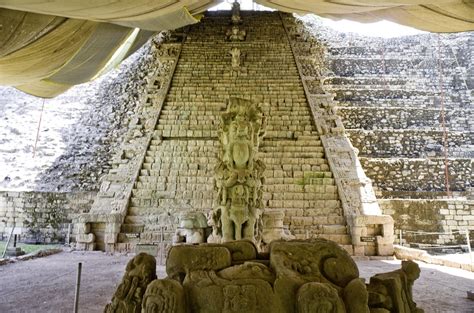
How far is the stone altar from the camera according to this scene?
233 centimetres

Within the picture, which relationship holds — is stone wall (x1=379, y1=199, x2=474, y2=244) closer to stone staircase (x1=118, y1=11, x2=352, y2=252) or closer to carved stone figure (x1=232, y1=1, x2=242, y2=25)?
stone staircase (x1=118, y1=11, x2=352, y2=252)

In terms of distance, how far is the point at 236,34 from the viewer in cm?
1881

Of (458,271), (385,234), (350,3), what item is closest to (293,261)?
(350,3)

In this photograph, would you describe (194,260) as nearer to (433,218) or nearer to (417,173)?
(433,218)

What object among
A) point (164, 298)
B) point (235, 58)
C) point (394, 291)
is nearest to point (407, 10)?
point (394, 291)

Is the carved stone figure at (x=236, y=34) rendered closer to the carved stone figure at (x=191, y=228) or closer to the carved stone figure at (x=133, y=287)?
the carved stone figure at (x=191, y=228)

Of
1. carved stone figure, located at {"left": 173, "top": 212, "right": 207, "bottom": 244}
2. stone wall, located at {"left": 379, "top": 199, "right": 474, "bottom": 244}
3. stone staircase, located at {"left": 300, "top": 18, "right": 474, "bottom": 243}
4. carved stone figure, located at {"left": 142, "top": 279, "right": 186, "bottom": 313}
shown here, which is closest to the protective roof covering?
carved stone figure, located at {"left": 142, "top": 279, "right": 186, "bottom": 313}

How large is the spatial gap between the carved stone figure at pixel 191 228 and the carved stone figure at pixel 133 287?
13.9 feet

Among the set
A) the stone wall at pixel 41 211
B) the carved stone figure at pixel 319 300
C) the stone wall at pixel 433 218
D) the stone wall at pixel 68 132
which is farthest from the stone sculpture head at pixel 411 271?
the stone wall at pixel 68 132

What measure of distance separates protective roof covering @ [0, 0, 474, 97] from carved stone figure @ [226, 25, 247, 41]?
14.6 metres

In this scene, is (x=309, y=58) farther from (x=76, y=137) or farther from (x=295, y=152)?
(x=76, y=137)

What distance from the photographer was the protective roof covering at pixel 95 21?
3.01 metres

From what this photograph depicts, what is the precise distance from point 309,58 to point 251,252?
1478 cm

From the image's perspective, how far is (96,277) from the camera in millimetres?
5570
